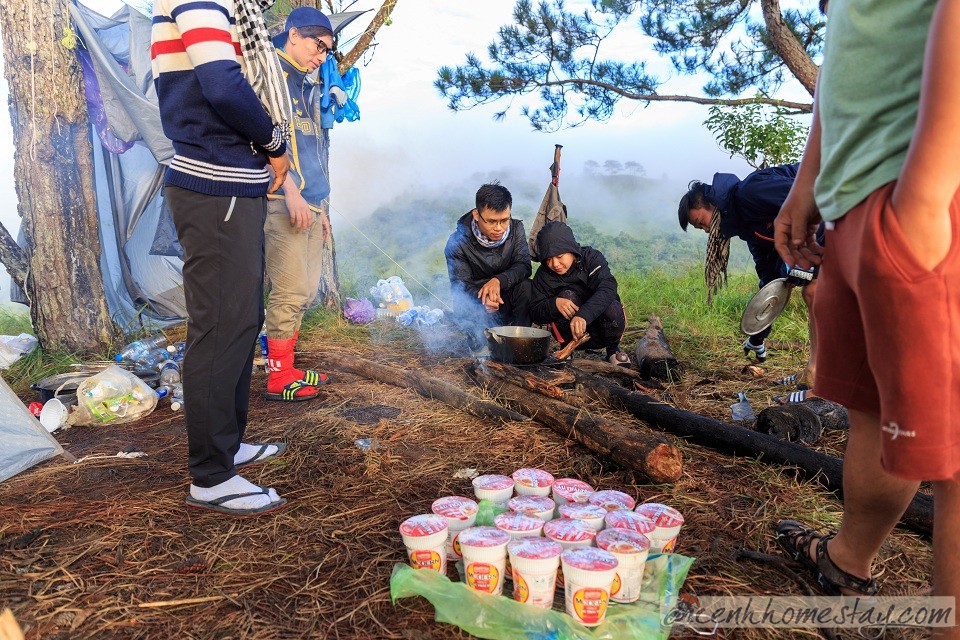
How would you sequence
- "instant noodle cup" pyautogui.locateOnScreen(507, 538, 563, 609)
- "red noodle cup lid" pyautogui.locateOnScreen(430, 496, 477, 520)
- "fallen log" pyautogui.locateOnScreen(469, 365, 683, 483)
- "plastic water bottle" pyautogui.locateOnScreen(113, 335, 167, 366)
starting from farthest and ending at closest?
"plastic water bottle" pyautogui.locateOnScreen(113, 335, 167, 366) → "fallen log" pyautogui.locateOnScreen(469, 365, 683, 483) → "red noodle cup lid" pyautogui.locateOnScreen(430, 496, 477, 520) → "instant noodle cup" pyautogui.locateOnScreen(507, 538, 563, 609)

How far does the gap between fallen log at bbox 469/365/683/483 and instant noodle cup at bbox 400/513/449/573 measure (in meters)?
1.08

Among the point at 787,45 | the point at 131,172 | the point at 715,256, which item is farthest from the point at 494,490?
the point at 787,45

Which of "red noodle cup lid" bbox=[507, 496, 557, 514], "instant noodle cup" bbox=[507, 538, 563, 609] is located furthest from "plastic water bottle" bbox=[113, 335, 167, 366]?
"instant noodle cup" bbox=[507, 538, 563, 609]

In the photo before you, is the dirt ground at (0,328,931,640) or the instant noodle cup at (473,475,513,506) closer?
the dirt ground at (0,328,931,640)

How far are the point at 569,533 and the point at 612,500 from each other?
368 millimetres

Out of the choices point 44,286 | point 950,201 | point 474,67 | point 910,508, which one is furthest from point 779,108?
point 44,286

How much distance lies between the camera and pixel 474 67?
6.96m

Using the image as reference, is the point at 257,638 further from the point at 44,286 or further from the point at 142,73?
the point at 142,73

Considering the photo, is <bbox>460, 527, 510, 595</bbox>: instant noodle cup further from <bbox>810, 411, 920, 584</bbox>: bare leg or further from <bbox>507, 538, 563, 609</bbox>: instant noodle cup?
<bbox>810, 411, 920, 584</bbox>: bare leg

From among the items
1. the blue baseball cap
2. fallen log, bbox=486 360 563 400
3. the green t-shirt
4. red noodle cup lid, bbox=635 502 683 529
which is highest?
the blue baseball cap

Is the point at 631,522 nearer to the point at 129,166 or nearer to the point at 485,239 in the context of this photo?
the point at 485,239

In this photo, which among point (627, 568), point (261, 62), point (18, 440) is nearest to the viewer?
point (627, 568)

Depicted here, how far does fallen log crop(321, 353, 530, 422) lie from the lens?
11.4ft

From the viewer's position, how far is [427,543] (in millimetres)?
1851
